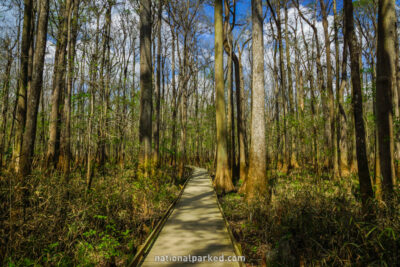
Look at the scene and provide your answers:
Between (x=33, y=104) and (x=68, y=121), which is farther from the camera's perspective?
(x=68, y=121)

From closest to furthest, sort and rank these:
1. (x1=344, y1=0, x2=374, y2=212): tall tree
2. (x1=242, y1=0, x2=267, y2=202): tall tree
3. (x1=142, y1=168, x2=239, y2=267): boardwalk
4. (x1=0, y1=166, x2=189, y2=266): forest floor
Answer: (x1=0, y1=166, x2=189, y2=266): forest floor < (x1=142, y1=168, x2=239, y2=267): boardwalk < (x1=344, y1=0, x2=374, y2=212): tall tree < (x1=242, y1=0, x2=267, y2=202): tall tree

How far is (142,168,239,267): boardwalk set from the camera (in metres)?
3.69

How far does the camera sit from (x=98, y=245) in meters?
4.25

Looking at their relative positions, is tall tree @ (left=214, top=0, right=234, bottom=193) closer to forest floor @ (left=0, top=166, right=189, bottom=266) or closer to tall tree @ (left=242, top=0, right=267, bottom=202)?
tall tree @ (left=242, top=0, right=267, bottom=202)

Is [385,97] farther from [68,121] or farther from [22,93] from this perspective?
[68,121]

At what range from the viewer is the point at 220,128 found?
9.96 meters

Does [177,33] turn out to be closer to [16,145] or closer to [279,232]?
[16,145]

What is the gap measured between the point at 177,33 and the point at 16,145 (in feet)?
47.7

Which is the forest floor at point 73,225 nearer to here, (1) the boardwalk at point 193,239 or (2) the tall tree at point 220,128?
(1) the boardwalk at point 193,239

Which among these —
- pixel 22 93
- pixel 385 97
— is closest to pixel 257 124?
pixel 385 97

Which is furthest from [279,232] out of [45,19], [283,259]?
[45,19]

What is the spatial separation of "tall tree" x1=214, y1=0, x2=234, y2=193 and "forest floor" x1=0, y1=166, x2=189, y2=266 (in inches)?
147

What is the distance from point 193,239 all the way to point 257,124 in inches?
177

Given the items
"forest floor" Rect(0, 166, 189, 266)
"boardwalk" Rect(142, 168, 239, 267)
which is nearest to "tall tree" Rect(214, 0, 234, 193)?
"boardwalk" Rect(142, 168, 239, 267)
